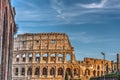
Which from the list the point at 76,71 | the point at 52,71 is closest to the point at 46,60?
the point at 52,71

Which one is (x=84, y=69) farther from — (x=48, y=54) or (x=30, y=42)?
(x=30, y=42)

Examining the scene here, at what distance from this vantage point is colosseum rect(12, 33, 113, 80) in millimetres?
82125

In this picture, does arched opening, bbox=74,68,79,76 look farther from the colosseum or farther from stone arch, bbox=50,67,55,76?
stone arch, bbox=50,67,55,76

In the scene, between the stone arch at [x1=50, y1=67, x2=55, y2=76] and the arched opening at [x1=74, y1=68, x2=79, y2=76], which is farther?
the stone arch at [x1=50, y1=67, x2=55, y2=76]

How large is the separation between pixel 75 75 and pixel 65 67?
10.6ft

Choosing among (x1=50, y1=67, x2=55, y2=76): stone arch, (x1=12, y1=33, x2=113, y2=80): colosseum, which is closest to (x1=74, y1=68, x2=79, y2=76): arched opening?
(x1=12, y1=33, x2=113, y2=80): colosseum

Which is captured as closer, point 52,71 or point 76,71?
point 76,71

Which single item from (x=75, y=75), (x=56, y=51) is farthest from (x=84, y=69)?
(x=56, y=51)

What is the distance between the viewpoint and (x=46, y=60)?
8369 cm

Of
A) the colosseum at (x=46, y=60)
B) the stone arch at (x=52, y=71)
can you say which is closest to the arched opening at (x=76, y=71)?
the colosseum at (x=46, y=60)

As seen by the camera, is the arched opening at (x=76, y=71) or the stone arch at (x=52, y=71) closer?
the arched opening at (x=76, y=71)

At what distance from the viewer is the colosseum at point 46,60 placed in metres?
82.1

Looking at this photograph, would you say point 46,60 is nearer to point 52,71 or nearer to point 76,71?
point 52,71

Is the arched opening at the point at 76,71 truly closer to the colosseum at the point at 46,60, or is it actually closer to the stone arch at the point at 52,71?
the colosseum at the point at 46,60
